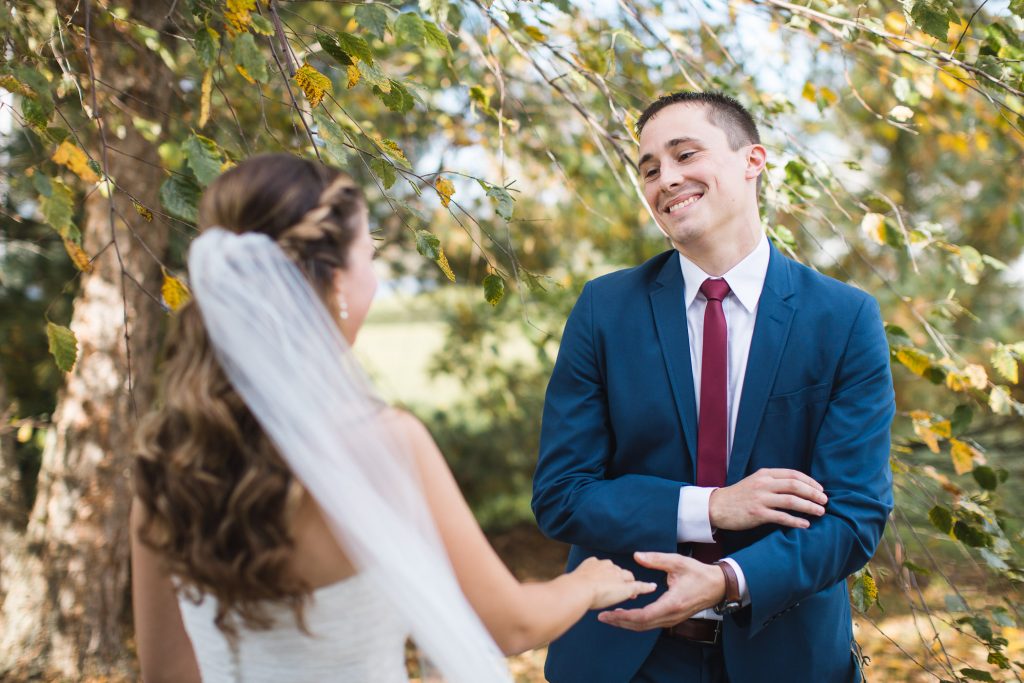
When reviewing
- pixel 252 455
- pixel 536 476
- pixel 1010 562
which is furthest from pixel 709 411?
pixel 1010 562

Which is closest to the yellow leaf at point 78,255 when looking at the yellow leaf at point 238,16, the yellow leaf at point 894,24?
the yellow leaf at point 238,16

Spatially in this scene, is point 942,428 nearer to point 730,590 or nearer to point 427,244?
point 730,590

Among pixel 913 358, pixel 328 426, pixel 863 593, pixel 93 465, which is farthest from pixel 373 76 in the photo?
pixel 93 465

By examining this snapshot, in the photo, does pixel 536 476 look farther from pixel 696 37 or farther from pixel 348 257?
pixel 696 37

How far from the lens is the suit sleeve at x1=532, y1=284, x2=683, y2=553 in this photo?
1.92 metres

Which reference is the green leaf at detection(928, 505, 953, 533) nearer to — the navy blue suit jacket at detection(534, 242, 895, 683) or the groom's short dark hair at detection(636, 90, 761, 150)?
Result: the navy blue suit jacket at detection(534, 242, 895, 683)

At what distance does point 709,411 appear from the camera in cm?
199

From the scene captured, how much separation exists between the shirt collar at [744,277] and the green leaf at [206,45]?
4.27ft

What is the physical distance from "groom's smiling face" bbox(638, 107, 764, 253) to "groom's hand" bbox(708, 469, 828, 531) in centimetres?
60

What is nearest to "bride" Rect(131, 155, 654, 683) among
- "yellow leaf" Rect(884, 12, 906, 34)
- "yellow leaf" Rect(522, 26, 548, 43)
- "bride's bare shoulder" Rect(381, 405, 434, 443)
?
"bride's bare shoulder" Rect(381, 405, 434, 443)

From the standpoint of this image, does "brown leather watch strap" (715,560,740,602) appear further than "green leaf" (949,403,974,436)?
→ No

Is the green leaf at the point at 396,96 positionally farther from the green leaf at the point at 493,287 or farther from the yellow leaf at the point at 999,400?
the yellow leaf at the point at 999,400

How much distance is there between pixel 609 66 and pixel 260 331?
1.79 meters

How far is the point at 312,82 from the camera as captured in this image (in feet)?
7.13
